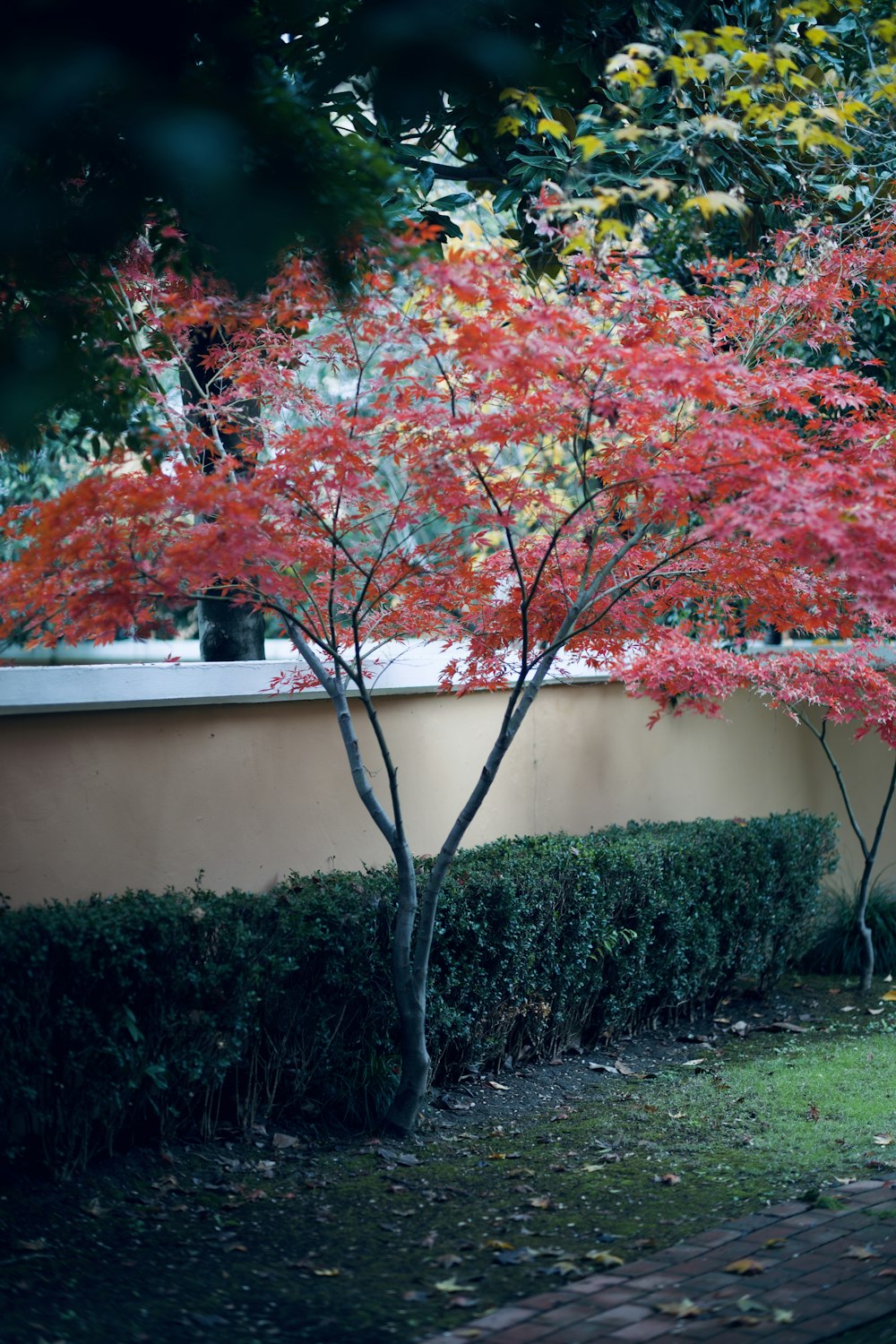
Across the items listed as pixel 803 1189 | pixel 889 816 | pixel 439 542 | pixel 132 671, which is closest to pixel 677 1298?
pixel 803 1189

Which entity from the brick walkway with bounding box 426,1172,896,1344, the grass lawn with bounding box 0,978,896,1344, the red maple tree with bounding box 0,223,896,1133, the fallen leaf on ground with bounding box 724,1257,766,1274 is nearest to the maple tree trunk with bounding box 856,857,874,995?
the grass lawn with bounding box 0,978,896,1344

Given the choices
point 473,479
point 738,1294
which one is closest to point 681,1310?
point 738,1294

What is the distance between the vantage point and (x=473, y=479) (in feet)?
16.8

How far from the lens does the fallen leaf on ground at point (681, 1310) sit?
143 inches

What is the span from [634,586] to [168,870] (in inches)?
102

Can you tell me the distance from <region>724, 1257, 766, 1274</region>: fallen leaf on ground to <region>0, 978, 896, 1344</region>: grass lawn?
1.09ft

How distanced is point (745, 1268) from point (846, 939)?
5.76 m

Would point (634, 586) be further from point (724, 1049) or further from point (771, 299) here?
point (724, 1049)

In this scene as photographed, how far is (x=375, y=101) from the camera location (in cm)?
414

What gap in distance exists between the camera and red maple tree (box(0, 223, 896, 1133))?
4453 millimetres

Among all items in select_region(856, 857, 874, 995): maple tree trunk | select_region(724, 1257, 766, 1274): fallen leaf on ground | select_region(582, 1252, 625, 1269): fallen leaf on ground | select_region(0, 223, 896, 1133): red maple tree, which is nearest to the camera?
select_region(724, 1257, 766, 1274): fallen leaf on ground

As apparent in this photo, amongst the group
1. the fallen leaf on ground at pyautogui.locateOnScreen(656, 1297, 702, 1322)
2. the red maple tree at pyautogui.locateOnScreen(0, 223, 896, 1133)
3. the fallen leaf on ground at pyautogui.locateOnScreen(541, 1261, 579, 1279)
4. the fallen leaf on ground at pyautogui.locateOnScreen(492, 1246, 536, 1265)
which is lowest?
Result: the fallen leaf on ground at pyautogui.locateOnScreen(492, 1246, 536, 1265)

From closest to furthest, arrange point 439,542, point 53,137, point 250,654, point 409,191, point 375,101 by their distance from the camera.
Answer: point 53,137 < point 375,101 < point 439,542 < point 409,191 < point 250,654

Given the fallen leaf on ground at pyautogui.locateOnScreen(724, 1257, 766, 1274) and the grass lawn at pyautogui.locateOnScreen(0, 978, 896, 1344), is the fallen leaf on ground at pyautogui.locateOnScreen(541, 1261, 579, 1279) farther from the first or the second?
the fallen leaf on ground at pyautogui.locateOnScreen(724, 1257, 766, 1274)
